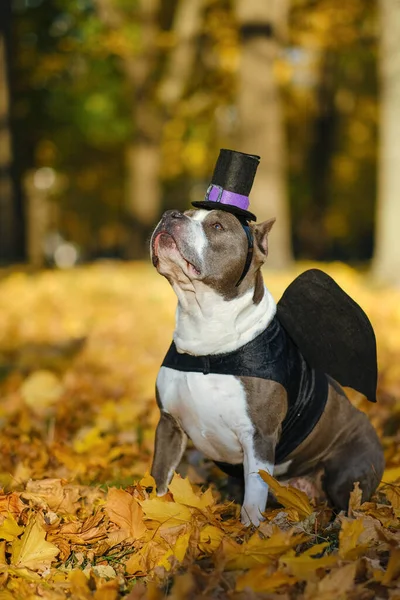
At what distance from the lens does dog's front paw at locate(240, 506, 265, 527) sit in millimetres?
3471

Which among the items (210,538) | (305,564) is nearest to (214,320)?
(210,538)

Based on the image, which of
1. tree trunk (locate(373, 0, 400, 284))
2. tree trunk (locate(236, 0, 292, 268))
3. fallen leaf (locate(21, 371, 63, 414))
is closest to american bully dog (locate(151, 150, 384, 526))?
fallen leaf (locate(21, 371, 63, 414))

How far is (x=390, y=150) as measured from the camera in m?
11.8

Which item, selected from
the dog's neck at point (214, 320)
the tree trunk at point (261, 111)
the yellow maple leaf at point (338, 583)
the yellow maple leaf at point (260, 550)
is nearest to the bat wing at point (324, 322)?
the dog's neck at point (214, 320)

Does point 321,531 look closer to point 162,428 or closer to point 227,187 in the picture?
point 162,428

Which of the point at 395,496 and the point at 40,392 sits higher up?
the point at 395,496

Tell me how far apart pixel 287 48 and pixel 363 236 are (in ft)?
62.7

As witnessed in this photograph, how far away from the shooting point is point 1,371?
22.7 ft

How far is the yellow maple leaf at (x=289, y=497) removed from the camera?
3.32 meters

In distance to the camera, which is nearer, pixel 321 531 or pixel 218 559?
pixel 218 559

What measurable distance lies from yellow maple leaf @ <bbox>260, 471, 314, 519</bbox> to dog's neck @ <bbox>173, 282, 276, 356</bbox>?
613 mm

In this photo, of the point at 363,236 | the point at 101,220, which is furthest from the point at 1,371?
the point at 101,220

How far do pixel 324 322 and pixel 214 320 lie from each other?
686 mm

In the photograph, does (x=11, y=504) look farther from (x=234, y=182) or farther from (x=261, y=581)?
(x=234, y=182)
